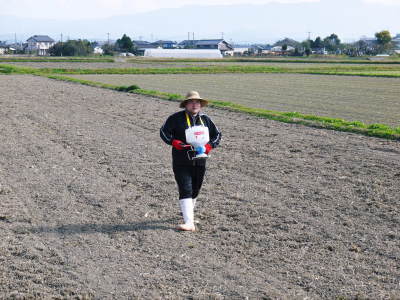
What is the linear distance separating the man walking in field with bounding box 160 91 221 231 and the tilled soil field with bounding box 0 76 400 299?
1.25 feet

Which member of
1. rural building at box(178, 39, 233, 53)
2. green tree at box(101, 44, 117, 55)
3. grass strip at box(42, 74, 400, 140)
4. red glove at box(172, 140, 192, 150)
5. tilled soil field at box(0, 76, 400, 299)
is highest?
rural building at box(178, 39, 233, 53)

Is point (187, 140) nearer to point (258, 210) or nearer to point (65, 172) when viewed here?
point (258, 210)

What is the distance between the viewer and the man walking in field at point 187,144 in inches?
294

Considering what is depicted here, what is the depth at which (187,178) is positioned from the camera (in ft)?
24.9

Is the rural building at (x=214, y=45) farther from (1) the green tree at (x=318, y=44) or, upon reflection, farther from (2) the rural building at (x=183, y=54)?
(2) the rural building at (x=183, y=54)

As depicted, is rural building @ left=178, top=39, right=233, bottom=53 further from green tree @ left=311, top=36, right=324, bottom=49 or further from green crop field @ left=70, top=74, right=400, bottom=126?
green crop field @ left=70, top=74, right=400, bottom=126

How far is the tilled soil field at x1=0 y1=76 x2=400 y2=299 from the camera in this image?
19.0ft

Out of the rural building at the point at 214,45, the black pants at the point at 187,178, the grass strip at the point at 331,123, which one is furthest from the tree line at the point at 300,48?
the black pants at the point at 187,178

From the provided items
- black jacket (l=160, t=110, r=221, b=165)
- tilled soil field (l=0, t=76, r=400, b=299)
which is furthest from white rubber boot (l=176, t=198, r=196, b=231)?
black jacket (l=160, t=110, r=221, b=165)

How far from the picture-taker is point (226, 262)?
249 inches

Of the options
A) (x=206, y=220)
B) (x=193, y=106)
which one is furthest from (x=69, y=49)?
(x=193, y=106)

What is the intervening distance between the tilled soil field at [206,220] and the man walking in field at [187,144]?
0.38 m

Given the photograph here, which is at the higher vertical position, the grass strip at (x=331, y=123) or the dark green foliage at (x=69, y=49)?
the dark green foliage at (x=69, y=49)

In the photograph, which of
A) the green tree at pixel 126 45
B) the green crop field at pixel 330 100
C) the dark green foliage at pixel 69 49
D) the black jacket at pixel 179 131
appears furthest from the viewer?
the green tree at pixel 126 45
